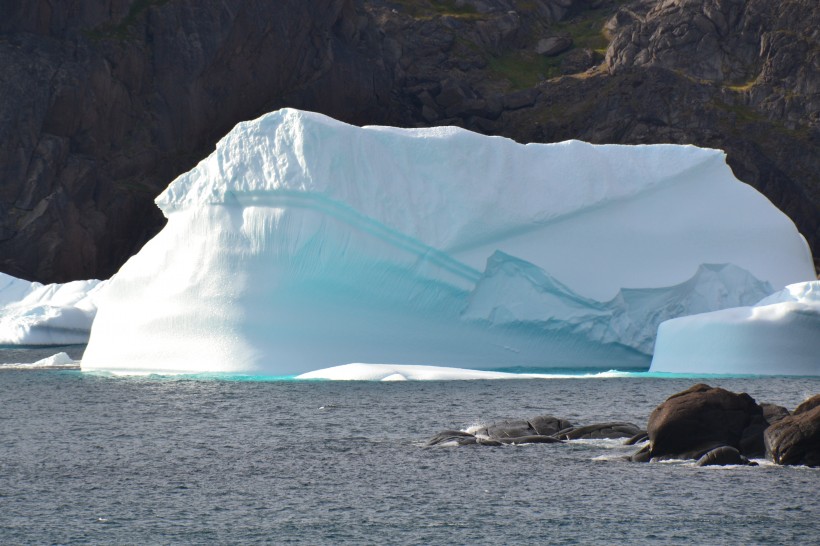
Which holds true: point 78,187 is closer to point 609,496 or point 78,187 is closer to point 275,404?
point 275,404

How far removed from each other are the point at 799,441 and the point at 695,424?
1.16 m

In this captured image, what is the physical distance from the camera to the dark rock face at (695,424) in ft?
45.6

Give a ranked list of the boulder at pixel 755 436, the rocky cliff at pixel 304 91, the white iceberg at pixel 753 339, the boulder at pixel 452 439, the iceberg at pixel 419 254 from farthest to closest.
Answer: the rocky cliff at pixel 304 91, the iceberg at pixel 419 254, the white iceberg at pixel 753 339, the boulder at pixel 452 439, the boulder at pixel 755 436

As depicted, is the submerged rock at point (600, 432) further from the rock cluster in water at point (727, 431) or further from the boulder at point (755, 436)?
the boulder at point (755, 436)

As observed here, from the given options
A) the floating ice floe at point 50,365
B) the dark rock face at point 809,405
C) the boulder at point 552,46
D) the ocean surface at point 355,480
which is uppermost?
the boulder at point 552,46

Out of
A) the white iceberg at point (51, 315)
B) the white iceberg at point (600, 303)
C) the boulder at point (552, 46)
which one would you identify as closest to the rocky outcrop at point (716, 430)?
the white iceberg at point (600, 303)

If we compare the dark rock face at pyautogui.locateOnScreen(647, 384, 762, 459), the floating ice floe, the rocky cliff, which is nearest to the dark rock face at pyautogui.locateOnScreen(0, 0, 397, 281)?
the rocky cliff

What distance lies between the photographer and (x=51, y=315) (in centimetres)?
3791

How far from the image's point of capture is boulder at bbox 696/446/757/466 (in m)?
13.5

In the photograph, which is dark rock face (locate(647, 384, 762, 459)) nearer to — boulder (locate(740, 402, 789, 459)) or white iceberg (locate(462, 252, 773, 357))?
boulder (locate(740, 402, 789, 459))

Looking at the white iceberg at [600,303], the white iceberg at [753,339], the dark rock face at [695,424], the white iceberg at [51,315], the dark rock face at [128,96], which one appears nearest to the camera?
the dark rock face at [695,424]

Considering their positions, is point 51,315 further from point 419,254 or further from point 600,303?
point 600,303

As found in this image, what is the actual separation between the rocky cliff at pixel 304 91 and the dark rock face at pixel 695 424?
3671 centimetres

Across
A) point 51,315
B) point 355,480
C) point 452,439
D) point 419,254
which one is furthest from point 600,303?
point 51,315
